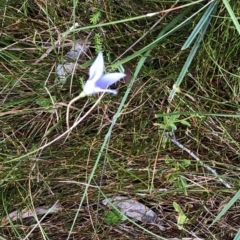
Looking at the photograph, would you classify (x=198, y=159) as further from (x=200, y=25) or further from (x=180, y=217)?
(x=200, y=25)

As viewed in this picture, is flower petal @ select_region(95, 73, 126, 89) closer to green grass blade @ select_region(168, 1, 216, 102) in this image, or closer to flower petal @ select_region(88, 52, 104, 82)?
flower petal @ select_region(88, 52, 104, 82)

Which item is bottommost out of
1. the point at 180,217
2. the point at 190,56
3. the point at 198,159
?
the point at 180,217

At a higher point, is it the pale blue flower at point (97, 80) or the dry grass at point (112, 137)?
the pale blue flower at point (97, 80)

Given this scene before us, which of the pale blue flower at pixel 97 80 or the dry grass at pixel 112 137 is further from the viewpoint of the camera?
the dry grass at pixel 112 137

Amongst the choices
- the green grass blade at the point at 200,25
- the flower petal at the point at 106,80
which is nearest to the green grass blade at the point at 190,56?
the green grass blade at the point at 200,25

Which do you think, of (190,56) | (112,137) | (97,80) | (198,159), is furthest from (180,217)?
(97,80)

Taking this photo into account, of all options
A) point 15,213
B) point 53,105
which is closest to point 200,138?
point 53,105

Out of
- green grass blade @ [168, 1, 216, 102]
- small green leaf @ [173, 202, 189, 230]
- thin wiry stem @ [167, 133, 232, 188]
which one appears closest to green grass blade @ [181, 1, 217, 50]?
green grass blade @ [168, 1, 216, 102]

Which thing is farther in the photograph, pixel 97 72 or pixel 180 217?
pixel 180 217

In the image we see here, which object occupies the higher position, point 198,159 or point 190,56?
point 190,56

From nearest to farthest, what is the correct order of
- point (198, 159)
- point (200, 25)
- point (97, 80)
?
point (97, 80)
point (200, 25)
point (198, 159)

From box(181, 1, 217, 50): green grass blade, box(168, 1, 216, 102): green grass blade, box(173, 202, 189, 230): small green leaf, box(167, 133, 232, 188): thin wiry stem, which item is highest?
box(181, 1, 217, 50): green grass blade

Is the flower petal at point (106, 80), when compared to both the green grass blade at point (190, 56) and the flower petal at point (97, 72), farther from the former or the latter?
the green grass blade at point (190, 56)
